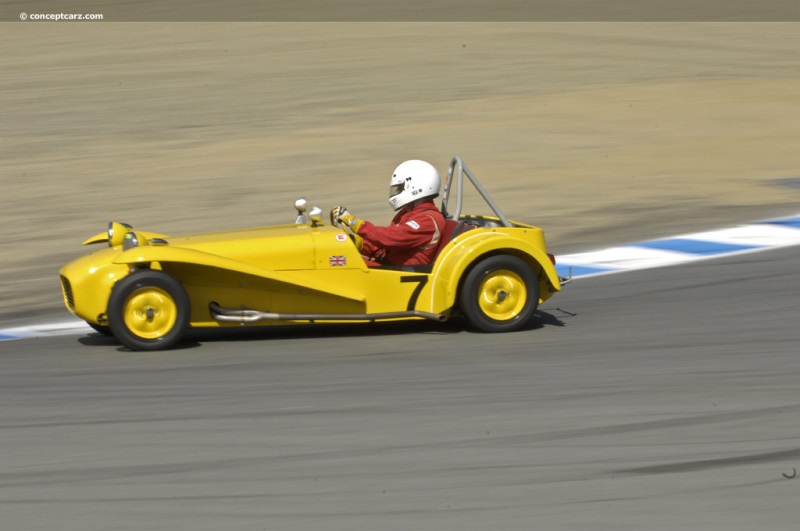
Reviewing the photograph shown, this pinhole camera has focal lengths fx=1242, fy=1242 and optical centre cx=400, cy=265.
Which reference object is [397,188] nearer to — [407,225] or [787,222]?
[407,225]

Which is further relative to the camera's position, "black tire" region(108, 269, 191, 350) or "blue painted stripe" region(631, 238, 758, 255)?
"blue painted stripe" region(631, 238, 758, 255)

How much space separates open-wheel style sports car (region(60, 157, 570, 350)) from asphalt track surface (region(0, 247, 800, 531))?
0.19 meters

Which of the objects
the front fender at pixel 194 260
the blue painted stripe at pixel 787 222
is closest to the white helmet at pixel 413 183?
the front fender at pixel 194 260

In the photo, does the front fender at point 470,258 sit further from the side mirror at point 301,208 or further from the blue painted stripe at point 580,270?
the blue painted stripe at point 580,270

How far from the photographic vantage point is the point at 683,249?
1048 centimetres

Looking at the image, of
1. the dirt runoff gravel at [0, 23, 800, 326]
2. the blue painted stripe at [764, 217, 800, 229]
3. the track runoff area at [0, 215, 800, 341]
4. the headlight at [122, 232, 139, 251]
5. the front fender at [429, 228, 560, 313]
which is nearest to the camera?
the headlight at [122, 232, 139, 251]

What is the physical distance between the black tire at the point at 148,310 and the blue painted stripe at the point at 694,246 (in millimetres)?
4807

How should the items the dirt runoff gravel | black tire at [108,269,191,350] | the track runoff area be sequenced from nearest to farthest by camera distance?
black tire at [108,269,191,350], the track runoff area, the dirt runoff gravel

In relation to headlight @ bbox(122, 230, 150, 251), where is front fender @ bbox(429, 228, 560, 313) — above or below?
below

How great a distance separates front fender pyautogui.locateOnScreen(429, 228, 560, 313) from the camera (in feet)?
25.1

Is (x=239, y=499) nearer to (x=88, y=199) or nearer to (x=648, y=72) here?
(x=88, y=199)

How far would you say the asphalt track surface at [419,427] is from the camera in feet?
15.9

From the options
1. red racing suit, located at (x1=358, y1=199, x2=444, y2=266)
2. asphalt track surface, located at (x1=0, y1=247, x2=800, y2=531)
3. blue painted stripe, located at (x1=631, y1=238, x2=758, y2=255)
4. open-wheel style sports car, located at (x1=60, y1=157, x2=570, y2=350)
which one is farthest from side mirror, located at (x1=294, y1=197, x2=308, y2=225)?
blue painted stripe, located at (x1=631, y1=238, x2=758, y2=255)

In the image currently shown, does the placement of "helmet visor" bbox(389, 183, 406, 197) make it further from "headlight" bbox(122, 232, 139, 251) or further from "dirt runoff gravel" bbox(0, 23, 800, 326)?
"dirt runoff gravel" bbox(0, 23, 800, 326)
